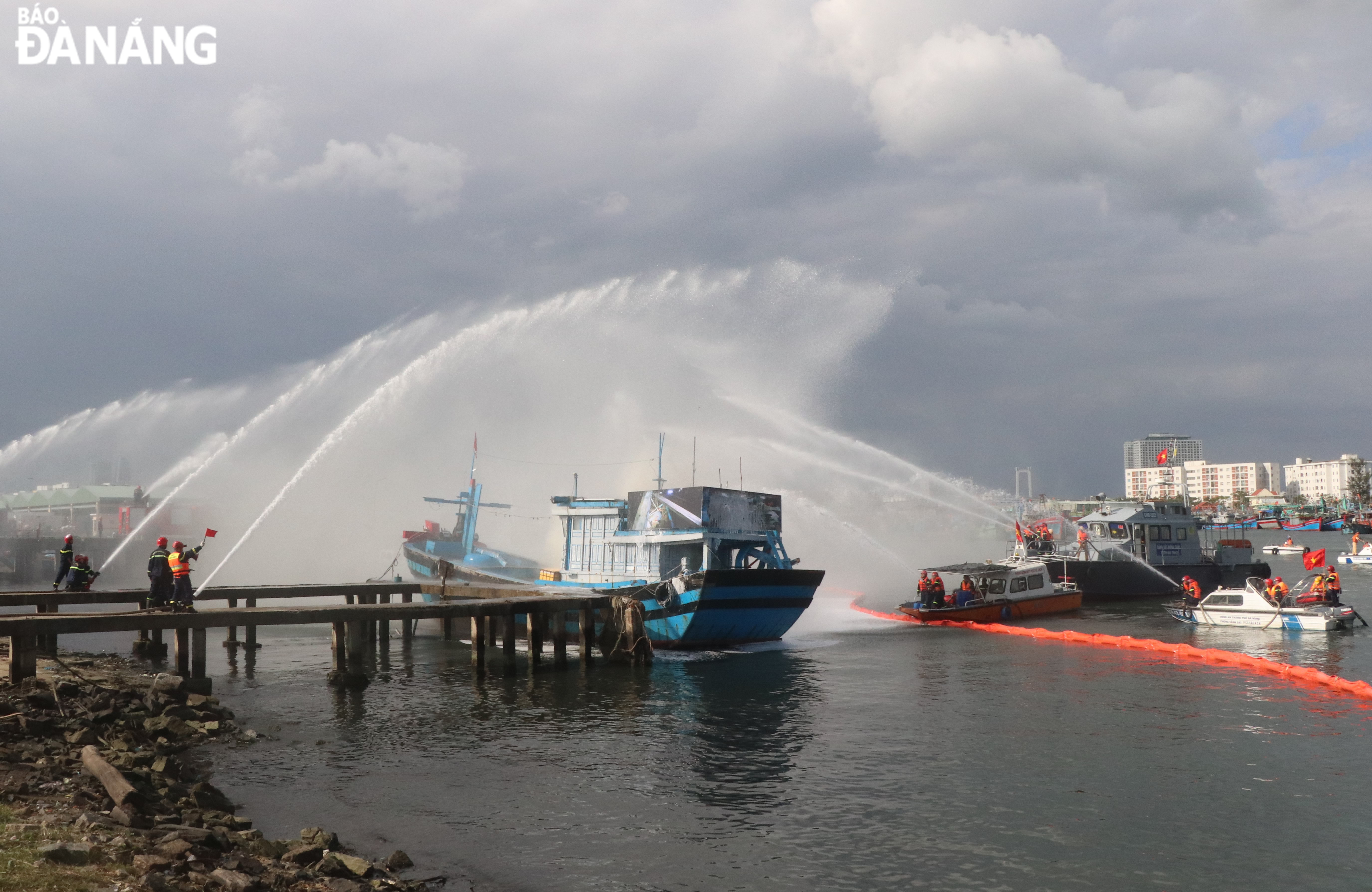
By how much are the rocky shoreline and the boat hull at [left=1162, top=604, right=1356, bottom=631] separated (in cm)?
4597

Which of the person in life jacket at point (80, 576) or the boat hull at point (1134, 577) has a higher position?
the person in life jacket at point (80, 576)

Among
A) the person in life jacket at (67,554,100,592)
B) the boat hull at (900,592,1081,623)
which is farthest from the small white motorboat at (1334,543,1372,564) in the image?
the person in life jacket at (67,554,100,592)

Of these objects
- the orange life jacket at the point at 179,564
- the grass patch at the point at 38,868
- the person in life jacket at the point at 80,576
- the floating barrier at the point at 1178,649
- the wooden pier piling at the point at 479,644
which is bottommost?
the floating barrier at the point at 1178,649

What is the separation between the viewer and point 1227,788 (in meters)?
19.0

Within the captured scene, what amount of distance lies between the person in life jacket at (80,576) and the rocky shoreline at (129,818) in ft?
56.2

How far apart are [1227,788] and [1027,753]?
168 inches

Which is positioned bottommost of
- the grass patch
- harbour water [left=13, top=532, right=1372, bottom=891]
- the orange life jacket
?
harbour water [left=13, top=532, right=1372, bottom=891]

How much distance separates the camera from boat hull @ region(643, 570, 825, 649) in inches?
1452

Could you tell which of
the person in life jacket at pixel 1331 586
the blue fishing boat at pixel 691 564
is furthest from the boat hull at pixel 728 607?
the person in life jacket at pixel 1331 586

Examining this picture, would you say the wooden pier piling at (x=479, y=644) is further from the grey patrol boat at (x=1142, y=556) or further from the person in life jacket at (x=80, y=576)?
the grey patrol boat at (x=1142, y=556)

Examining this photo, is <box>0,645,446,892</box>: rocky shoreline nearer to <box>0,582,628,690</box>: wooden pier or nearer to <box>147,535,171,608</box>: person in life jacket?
<box>0,582,628,690</box>: wooden pier

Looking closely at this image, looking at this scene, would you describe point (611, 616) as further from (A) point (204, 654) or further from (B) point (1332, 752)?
(B) point (1332, 752)

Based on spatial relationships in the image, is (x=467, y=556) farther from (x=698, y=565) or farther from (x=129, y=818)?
(x=129, y=818)

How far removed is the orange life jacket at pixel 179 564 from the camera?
2845cm
